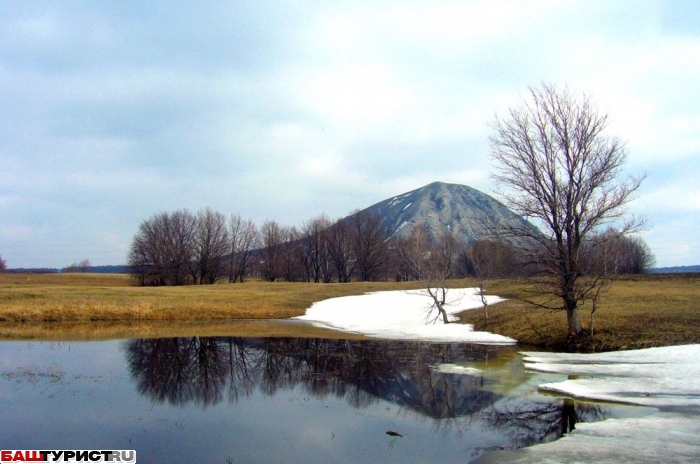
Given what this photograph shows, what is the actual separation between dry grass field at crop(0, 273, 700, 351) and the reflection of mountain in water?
15.8ft

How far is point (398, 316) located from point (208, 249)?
56619mm

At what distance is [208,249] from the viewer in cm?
8731

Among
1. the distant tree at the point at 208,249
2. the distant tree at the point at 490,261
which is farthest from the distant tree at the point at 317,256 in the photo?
the distant tree at the point at 490,261

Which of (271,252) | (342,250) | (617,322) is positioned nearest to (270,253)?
(271,252)

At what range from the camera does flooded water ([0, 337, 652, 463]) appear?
30.3 ft

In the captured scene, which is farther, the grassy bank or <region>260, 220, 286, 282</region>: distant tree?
<region>260, 220, 286, 282</region>: distant tree

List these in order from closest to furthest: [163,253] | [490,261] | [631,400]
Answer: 1. [631,400]
2. [490,261]
3. [163,253]

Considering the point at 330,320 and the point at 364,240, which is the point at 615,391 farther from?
the point at 364,240

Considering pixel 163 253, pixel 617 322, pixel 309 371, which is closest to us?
pixel 309 371

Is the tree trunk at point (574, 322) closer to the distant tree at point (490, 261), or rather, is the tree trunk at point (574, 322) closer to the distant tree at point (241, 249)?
the distant tree at point (490, 261)

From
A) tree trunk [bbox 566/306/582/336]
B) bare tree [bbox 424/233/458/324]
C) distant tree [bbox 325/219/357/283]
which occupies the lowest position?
tree trunk [bbox 566/306/582/336]

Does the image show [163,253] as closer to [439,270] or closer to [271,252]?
[271,252]

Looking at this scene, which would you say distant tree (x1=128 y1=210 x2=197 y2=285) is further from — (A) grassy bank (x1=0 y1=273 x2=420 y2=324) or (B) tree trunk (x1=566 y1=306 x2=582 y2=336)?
(B) tree trunk (x1=566 y1=306 x2=582 y2=336)

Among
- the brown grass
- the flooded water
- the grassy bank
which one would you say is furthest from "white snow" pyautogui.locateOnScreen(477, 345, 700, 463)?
the grassy bank
